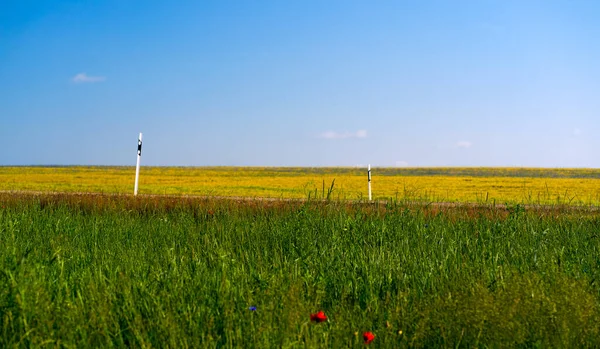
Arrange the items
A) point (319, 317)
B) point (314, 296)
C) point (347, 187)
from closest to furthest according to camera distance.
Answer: point (319, 317) → point (314, 296) → point (347, 187)

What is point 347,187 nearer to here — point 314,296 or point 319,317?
point 314,296

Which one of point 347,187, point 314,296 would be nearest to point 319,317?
point 314,296

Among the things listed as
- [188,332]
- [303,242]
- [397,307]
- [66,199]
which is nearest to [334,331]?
[397,307]

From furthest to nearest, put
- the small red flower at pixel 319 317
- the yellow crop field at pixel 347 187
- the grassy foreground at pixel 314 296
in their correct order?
the yellow crop field at pixel 347 187 < the grassy foreground at pixel 314 296 < the small red flower at pixel 319 317

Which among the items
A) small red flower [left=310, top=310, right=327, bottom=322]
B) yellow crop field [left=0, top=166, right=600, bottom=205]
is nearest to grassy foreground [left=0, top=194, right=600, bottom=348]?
small red flower [left=310, top=310, right=327, bottom=322]

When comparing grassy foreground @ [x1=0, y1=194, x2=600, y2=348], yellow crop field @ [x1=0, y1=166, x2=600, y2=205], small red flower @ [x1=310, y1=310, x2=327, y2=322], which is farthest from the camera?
Answer: yellow crop field @ [x1=0, y1=166, x2=600, y2=205]

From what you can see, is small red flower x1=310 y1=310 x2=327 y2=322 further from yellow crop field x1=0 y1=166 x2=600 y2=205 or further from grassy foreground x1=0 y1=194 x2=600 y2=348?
yellow crop field x1=0 y1=166 x2=600 y2=205

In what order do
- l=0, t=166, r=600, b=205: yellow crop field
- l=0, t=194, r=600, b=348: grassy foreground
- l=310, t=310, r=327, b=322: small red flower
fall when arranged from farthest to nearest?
l=0, t=166, r=600, b=205: yellow crop field → l=0, t=194, r=600, b=348: grassy foreground → l=310, t=310, r=327, b=322: small red flower

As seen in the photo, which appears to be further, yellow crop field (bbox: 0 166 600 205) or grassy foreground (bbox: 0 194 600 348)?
yellow crop field (bbox: 0 166 600 205)

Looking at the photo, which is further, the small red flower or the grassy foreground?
the grassy foreground

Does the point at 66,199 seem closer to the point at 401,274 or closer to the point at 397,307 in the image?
the point at 401,274

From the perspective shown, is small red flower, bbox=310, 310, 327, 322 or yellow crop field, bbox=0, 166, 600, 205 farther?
A: yellow crop field, bbox=0, 166, 600, 205

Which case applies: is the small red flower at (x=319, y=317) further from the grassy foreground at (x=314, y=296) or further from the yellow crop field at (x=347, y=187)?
the yellow crop field at (x=347, y=187)

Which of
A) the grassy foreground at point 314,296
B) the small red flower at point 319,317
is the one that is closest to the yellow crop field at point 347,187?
the grassy foreground at point 314,296
